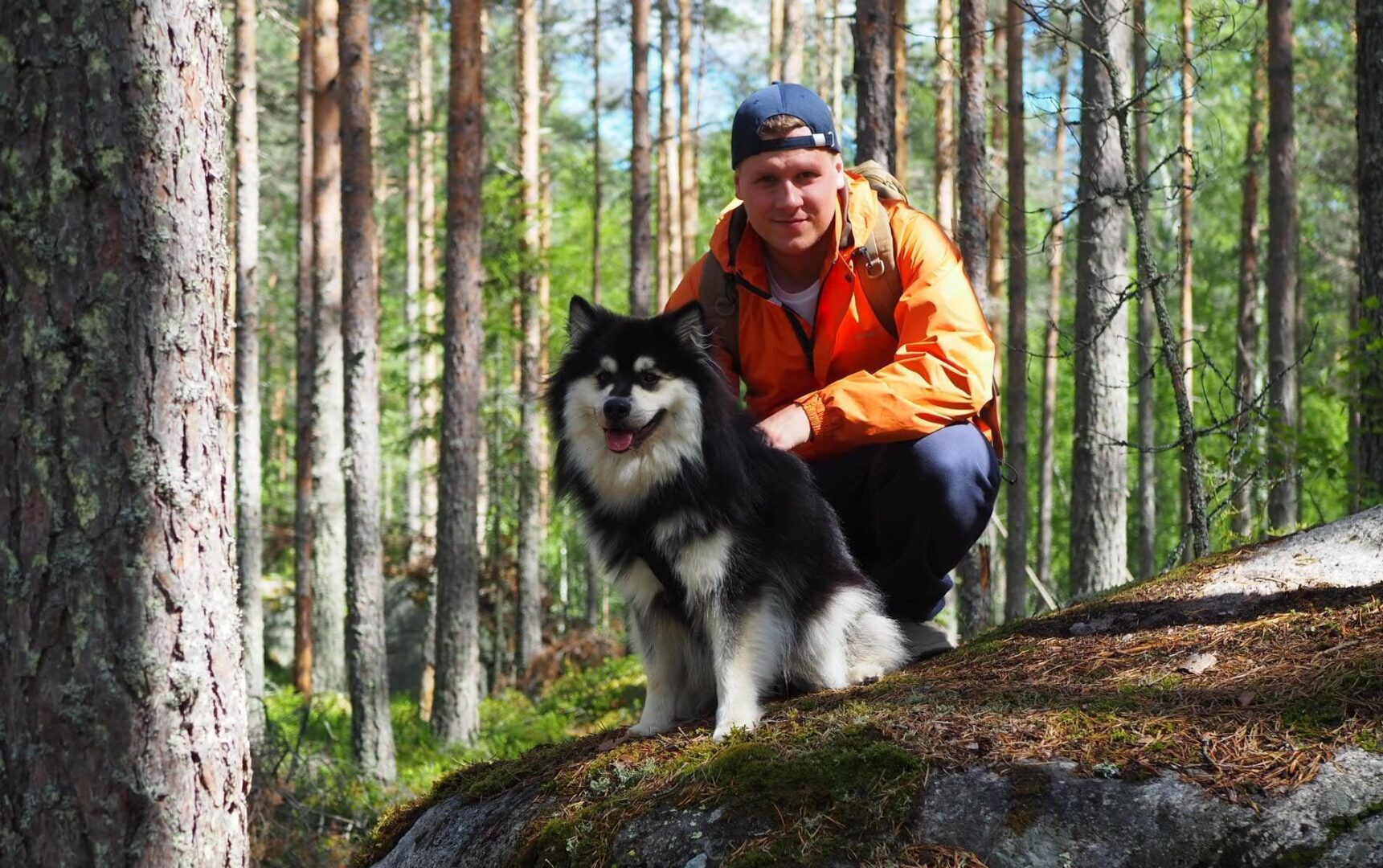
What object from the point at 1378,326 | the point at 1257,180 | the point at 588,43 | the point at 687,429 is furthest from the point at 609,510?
the point at 588,43

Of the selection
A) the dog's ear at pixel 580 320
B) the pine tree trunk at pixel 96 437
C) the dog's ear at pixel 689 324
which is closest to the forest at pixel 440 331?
the pine tree trunk at pixel 96 437

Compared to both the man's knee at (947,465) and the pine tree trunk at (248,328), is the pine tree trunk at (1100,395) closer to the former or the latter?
the man's knee at (947,465)

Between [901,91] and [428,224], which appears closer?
[901,91]

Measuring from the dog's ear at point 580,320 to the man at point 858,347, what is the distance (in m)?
0.59

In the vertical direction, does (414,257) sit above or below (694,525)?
above

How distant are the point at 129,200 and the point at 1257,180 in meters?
18.8

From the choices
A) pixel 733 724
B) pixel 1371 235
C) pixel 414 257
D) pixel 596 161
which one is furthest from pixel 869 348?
pixel 414 257

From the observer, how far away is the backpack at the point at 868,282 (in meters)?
4.25

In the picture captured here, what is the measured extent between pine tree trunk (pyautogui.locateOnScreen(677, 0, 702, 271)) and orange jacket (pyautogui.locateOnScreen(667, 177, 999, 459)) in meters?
17.5

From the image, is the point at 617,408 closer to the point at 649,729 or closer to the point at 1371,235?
the point at 649,729

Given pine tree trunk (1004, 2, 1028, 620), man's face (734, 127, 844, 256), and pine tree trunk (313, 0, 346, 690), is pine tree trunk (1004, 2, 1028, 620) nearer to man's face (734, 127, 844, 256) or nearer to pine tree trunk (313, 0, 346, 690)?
pine tree trunk (313, 0, 346, 690)

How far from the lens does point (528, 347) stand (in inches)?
729

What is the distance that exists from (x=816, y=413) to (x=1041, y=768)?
1626 mm

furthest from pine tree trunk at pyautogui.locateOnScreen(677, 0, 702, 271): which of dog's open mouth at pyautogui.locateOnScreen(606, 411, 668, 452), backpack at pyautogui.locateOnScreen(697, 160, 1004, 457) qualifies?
dog's open mouth at pyautogui.locateOnScreen(606, 411, 668, 452)
